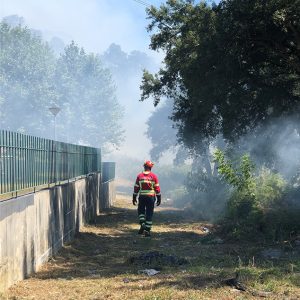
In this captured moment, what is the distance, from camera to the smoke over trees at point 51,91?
5644cm

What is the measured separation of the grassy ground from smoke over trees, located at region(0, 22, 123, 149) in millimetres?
46549

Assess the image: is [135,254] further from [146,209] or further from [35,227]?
[146,209]

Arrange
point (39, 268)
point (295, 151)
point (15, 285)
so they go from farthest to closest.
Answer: point (295, 151), point (39, 268), point (15, 285)

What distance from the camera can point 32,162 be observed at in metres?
8.84

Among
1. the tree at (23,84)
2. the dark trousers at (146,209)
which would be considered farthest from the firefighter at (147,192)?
the tree at (23,84)

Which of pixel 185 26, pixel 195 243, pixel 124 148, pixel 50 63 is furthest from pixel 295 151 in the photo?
pixel 124 148

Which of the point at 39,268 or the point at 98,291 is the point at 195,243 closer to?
the point at 39,268

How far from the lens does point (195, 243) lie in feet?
40.1

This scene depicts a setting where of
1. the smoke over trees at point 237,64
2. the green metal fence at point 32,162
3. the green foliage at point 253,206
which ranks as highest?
the smoke over trees at point 237,64

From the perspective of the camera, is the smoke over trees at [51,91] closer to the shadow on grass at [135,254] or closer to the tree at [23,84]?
the tree at [23,84]

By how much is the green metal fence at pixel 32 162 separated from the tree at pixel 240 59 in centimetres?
456

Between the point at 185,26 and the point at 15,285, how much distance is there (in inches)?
489

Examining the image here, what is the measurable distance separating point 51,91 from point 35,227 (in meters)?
53.0

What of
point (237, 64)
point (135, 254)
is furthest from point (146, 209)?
point (237, 64)
